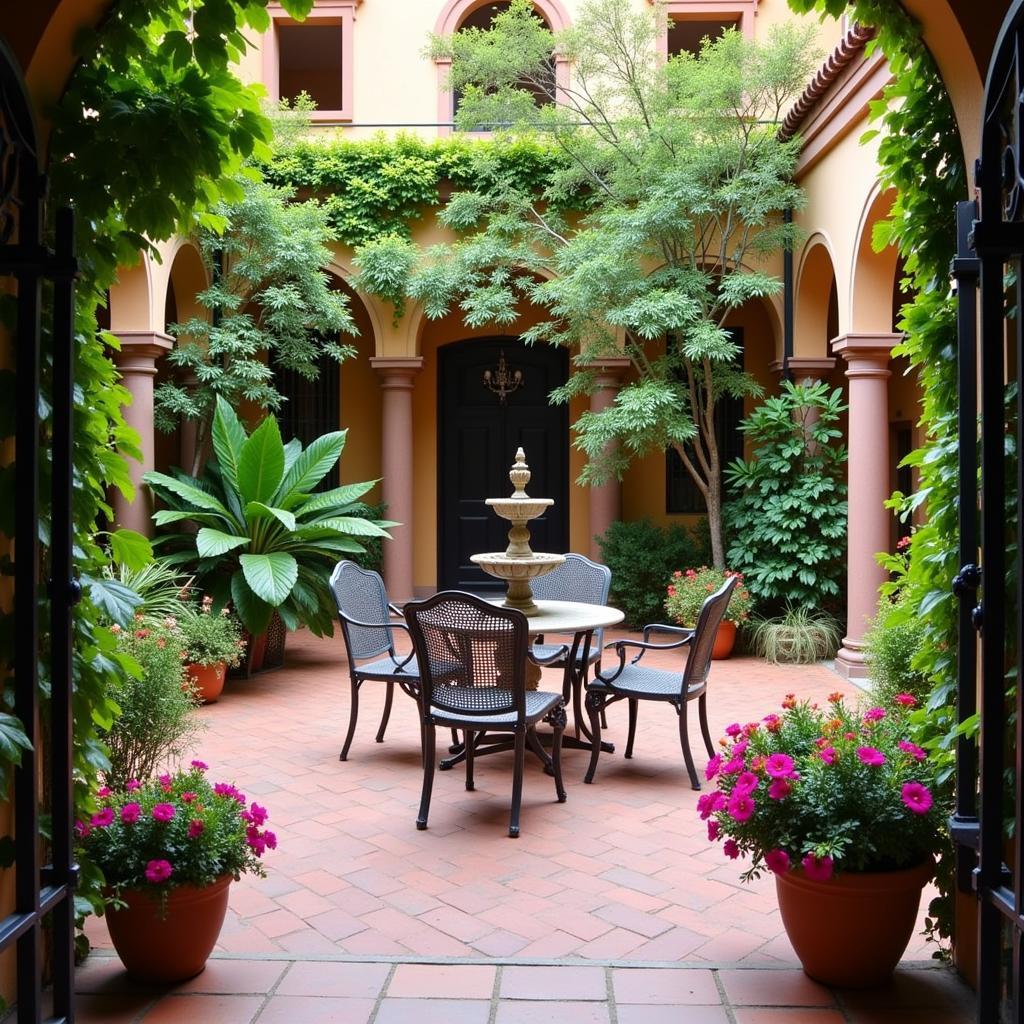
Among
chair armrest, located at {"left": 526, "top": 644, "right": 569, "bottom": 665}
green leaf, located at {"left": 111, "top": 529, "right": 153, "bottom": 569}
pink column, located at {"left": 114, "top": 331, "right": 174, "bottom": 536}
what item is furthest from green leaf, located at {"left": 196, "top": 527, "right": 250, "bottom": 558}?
green leaf, located at {"left": 111, "top": 529, "right": 153, "bottom": 569}

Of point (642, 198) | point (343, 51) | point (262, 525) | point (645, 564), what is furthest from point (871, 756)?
point (343, 51)

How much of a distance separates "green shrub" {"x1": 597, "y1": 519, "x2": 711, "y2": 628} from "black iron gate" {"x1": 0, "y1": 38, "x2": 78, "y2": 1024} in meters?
7.87

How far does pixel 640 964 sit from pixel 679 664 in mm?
5520

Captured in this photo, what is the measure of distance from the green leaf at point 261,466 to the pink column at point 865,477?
460 cm

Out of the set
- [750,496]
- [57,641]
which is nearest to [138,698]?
[57,641]

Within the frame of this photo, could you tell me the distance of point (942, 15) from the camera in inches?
111

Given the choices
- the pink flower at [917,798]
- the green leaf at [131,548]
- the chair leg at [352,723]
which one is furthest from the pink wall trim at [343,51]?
the pink flower at [917,798]

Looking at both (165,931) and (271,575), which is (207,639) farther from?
(165,931)

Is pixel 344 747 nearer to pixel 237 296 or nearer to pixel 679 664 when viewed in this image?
pixel 679 664

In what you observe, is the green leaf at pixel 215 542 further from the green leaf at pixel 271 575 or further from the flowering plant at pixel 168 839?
the flowering plant at pixel 168 839

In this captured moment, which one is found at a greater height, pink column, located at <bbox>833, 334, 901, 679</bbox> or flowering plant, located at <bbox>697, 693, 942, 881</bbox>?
pink column, located at <bbox>833, 334, 901, 679</bbox>

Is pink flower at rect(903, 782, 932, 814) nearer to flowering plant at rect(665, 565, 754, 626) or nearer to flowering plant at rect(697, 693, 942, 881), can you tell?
flowering plant at rect(697, 693, 942, 881)

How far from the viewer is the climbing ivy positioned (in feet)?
9.69

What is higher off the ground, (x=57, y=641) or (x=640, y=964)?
(x=57, y=641)
